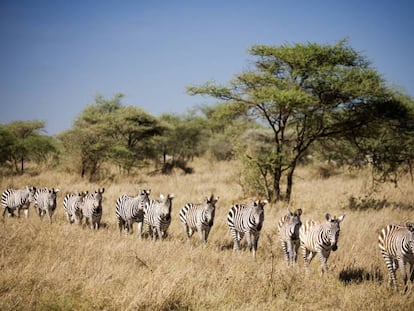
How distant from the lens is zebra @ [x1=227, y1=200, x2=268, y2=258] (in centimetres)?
849

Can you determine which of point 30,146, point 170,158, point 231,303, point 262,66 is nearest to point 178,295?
point 231,303

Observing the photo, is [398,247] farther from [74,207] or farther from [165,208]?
[74,207]

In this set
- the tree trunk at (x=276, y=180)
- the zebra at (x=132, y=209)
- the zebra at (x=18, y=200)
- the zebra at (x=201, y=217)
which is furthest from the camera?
the tree trunk at (x=276, y=180)

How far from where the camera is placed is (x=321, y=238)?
284 inches

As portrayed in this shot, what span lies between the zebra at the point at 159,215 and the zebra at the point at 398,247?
5.07 m

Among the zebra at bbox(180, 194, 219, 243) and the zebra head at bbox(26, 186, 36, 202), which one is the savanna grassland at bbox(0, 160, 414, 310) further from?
the zebra head at bbox(26, 186, 36, 202)

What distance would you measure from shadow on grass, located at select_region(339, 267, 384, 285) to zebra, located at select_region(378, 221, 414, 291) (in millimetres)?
390

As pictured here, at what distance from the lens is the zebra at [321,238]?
687 centimetres

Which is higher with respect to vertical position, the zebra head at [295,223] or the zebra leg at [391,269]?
the zebra head at [295,223]

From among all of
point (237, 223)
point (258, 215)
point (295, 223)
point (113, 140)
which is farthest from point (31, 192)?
point (113, 140)

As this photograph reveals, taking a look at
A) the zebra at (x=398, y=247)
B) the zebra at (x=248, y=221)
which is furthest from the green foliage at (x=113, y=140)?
the zebra at (x=398, y=247)

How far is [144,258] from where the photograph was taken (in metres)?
7.38

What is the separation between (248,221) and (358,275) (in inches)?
104

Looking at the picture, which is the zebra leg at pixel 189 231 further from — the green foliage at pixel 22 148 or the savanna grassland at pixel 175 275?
the green foliage at pixel 22 148
